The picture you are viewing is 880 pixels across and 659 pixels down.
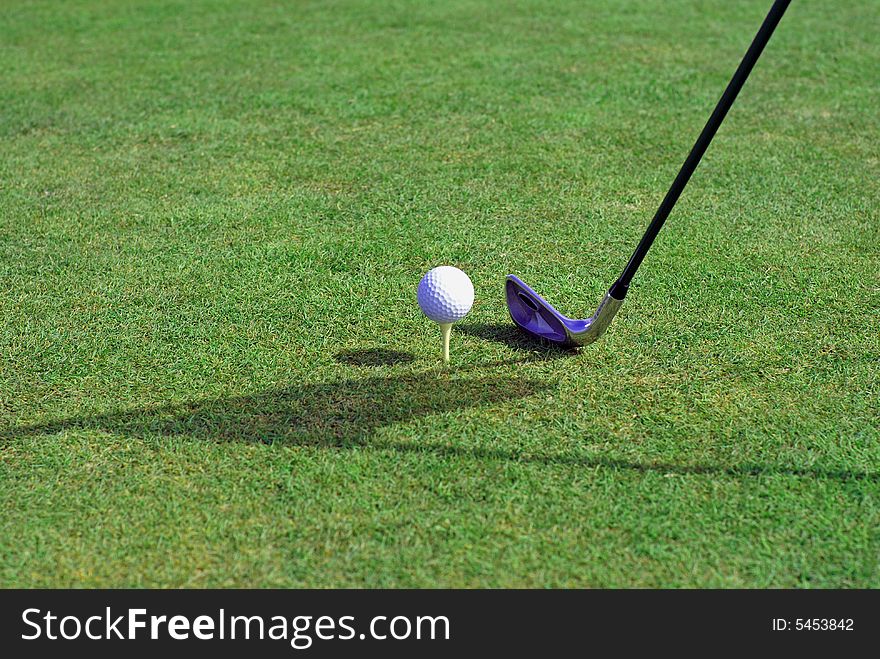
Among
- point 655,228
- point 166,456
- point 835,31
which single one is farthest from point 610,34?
A: point 166,456

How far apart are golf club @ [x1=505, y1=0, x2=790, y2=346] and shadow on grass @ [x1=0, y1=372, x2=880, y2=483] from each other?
0.28 meters

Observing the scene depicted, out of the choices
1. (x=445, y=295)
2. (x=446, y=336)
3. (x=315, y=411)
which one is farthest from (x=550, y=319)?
(x=315, y=411)

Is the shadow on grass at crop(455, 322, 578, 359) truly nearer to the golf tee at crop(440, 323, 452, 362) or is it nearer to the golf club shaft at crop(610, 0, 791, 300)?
the golf tee at crop(440, 323, 452, 362)

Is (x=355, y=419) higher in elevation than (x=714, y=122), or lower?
lower

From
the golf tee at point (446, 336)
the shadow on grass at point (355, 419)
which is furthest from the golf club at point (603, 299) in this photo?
the golf tee at point (446, 336)

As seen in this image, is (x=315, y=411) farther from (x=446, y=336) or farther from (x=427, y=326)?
(x=427, y=326)

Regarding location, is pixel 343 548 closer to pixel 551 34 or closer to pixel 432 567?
pixel 432 567

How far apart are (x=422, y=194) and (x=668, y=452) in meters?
2.61

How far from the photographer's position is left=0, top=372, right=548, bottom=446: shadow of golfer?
3.28 m

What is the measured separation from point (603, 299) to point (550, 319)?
0.29 m

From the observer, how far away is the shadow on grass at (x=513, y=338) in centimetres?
376

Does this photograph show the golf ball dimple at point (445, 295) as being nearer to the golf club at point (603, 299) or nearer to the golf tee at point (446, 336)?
the golf tee at point (446, 336)

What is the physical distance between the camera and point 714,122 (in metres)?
2.97

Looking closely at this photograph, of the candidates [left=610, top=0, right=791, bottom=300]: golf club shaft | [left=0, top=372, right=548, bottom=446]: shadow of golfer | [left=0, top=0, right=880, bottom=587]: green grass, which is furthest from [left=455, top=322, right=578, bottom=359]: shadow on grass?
[left=610, top=0, right=791, bottom=300]: golf club shaft
